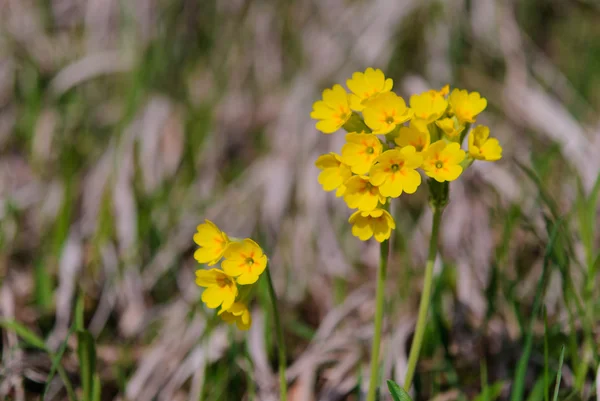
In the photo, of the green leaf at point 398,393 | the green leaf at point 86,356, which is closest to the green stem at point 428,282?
the green leaf at point 398,393

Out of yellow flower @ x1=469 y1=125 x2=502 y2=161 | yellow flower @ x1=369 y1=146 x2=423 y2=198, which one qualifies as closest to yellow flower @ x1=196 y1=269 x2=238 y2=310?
yellow flower @ x1=369 y1=146 x2=423 y2=198

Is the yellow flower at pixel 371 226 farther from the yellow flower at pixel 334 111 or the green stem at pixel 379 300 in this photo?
the yellow flower at pixel 334 111

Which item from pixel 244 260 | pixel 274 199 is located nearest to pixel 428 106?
pixel 244 260

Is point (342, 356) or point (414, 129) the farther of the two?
point (342, 356)

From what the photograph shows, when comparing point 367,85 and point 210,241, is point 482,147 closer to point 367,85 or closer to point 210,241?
point 367,85

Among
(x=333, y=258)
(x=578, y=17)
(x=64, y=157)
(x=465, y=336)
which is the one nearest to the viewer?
(x=465, y=336)

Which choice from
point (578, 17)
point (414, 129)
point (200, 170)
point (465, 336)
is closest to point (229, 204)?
point (200, 170)

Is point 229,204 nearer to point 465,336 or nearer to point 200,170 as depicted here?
point 200,170

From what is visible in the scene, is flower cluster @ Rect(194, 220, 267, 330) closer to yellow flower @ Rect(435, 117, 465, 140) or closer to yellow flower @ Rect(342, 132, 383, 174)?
yellow flower @ Rect(342, 132, 383, 174)
